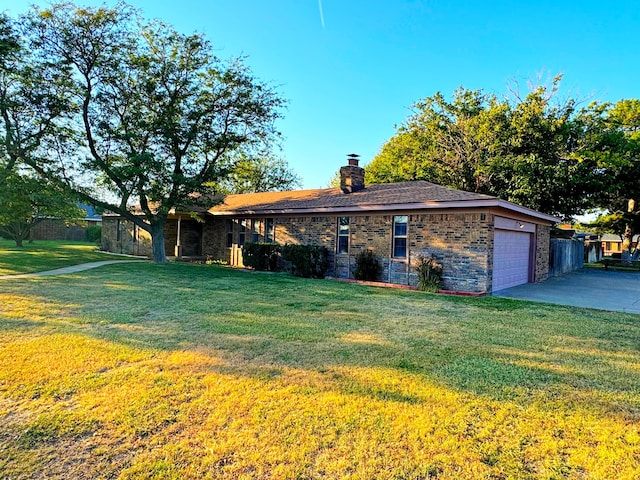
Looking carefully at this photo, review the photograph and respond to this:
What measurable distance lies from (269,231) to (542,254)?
11603 mm

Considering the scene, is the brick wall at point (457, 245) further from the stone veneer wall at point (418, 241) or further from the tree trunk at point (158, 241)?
the tree trunk at point (158, 241)

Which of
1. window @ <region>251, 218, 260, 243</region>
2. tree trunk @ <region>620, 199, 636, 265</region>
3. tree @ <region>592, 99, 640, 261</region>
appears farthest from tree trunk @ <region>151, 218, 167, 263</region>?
tree trunk @ <region>620, 199, 636, 265</region>

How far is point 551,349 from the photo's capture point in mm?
5609

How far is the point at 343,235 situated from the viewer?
14.4m

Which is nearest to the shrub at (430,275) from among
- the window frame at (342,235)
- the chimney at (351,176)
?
the window frame at (342,235)

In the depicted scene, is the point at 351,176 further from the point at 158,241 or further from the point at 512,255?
the point at 158,241

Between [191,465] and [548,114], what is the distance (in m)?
22.8

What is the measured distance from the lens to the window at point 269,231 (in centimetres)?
1691

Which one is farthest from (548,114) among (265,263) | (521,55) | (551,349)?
(551,349)

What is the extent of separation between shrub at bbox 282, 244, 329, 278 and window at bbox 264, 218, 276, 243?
250cm

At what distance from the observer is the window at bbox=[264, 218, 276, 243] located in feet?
55.5

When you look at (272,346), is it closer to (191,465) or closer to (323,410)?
(323,410)

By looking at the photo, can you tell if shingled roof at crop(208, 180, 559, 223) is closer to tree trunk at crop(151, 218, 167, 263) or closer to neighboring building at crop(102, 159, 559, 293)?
neighboring building at crop(102, 159, 559, 293)

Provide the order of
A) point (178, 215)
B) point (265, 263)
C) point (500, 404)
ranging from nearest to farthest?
1. point (500, 404)
2. point (265, 263)
3. point (178, 215)
